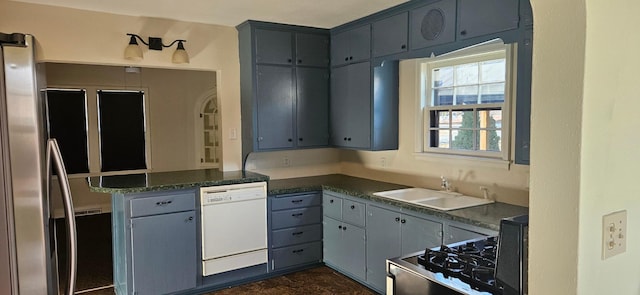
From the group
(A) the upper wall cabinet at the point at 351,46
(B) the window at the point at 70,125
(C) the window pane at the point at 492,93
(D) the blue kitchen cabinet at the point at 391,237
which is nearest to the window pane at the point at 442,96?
(C) the window pane at the point at 492,93

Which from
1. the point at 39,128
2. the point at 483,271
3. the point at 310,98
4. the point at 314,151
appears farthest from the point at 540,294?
the point at 314,151

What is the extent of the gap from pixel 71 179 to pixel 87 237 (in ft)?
4.18

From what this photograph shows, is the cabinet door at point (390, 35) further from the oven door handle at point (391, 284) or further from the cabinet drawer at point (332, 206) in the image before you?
the oven door handle at point (391, 284)

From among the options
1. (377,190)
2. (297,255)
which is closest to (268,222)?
(297,255)

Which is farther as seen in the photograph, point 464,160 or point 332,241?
point 332,241

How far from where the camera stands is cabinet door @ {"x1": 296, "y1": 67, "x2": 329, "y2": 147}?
13.7 ft

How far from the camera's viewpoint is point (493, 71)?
3.18m

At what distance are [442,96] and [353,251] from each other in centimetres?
150

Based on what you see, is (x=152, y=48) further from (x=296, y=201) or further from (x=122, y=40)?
(x=296, y=201)

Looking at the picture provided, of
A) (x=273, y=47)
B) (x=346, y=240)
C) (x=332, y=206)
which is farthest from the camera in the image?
(x=273, y=47)

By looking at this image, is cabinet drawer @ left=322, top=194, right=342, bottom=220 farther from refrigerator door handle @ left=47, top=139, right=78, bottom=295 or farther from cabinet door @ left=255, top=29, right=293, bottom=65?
refrigerator door handle @ left=47, top=139, right=78, bottom=295

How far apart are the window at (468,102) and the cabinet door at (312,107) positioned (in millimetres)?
1018

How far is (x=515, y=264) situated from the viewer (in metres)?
1.30

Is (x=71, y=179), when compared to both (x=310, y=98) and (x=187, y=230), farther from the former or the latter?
(x=310, y=98)
